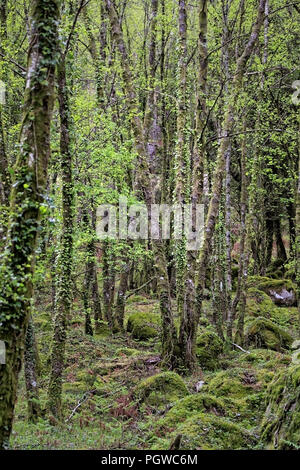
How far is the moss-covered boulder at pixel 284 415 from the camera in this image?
455 cm

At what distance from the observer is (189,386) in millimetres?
8797

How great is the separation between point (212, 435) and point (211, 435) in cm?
1

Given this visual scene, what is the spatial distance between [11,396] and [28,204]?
210 centimetres

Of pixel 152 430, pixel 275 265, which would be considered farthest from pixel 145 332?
pixel 275 265

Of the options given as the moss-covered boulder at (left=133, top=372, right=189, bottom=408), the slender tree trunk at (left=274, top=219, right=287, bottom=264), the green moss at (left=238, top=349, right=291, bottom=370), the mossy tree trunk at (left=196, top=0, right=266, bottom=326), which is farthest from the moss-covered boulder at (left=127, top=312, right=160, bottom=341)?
the slender tree trunk at (left=274, top=219, right=287, bottom=264)

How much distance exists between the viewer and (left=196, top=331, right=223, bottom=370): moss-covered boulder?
10883 millimetres

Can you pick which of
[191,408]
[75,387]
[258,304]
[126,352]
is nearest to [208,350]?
[126,352]

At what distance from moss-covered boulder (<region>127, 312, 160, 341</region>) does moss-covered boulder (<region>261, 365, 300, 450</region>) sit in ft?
30.1

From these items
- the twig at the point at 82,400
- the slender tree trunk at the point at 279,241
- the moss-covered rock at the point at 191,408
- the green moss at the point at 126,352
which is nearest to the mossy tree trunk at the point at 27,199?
the moss-covered rock at the point at 191,408

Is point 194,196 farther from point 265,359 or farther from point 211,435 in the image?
point 211,435

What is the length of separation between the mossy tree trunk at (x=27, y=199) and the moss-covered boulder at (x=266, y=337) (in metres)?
10.5

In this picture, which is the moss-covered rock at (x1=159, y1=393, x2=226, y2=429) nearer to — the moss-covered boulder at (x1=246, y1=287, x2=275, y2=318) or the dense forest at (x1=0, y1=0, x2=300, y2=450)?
the dense forest at (x1=0, y1=0, x2=300, y2=450)

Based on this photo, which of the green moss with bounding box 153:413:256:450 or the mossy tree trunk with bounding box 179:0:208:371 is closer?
the green moss with bounding box 153:413:256:450
